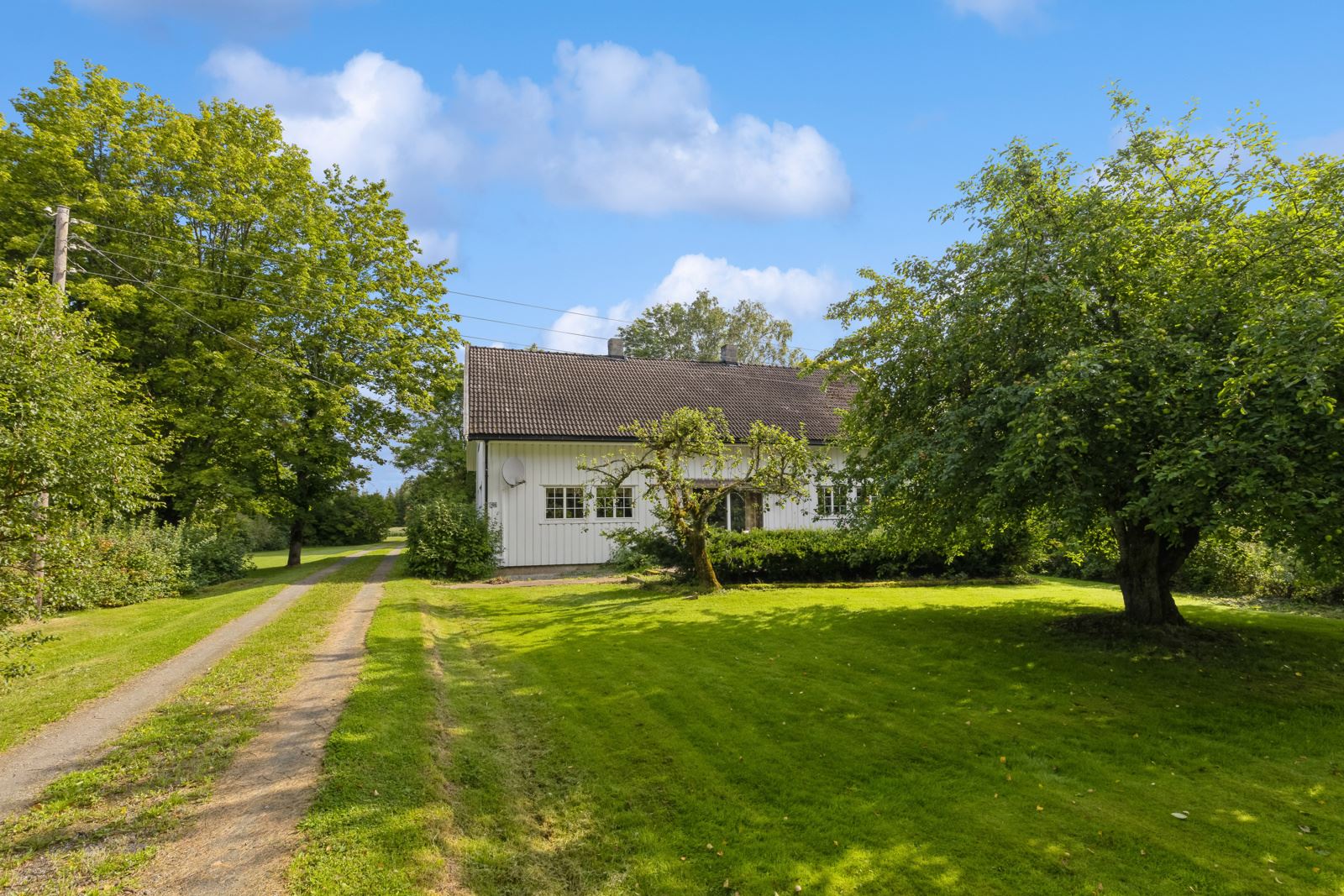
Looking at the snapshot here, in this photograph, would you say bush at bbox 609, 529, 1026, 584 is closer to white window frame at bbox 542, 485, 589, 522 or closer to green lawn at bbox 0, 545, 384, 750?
white window frame at bbox 542, 485, 589, 522

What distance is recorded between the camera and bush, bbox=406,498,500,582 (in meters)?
16.7

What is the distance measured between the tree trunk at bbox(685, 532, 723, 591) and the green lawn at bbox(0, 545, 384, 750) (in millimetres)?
8473

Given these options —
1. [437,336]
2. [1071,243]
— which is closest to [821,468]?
[1071,243]

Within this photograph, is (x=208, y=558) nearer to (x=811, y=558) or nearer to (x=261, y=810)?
(x=811, y=558)

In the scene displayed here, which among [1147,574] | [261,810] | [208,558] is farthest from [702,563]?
[208,558]

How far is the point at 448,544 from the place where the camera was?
16719 mm

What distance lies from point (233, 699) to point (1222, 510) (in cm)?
963

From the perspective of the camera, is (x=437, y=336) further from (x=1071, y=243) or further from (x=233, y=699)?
(x=1071, y=243)

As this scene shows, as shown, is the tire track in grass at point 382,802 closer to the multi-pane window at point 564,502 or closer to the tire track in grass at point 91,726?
the tire track in grass at point 91,726

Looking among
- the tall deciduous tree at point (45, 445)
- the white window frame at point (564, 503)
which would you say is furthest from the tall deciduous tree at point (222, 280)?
the tall deciduous tree at point (45, 445)

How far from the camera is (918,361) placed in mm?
9602

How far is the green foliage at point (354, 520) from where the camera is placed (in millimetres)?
40281

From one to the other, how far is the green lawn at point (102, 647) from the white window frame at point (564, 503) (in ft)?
23.1

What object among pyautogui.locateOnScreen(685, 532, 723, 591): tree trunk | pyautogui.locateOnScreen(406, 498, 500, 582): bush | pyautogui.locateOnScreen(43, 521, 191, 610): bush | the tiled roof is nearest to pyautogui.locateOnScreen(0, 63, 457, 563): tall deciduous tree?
pyautogui.locateOnScreen(43, 521, 191, 610): bush
